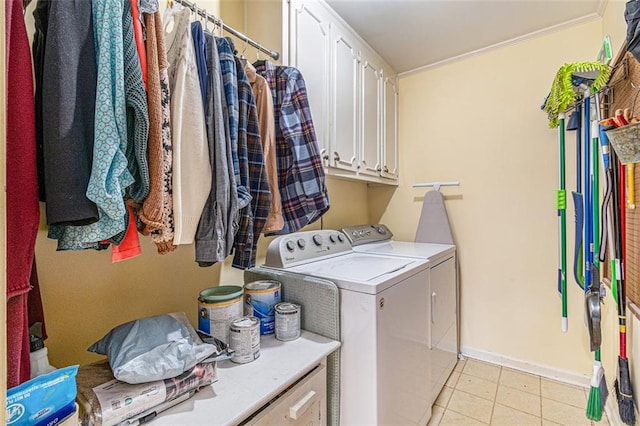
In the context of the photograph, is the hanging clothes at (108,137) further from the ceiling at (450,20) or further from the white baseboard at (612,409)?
the white baseboard at (612,409)

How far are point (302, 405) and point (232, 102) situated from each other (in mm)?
1047

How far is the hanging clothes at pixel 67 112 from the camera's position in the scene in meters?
0.66

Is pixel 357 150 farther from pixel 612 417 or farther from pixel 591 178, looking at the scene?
pixel 612 417

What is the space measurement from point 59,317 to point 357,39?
215 cm

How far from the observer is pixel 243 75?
1118 mm

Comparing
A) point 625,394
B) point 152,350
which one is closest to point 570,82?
point 625,394

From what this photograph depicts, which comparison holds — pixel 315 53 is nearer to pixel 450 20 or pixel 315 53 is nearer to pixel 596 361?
pixel 450 20

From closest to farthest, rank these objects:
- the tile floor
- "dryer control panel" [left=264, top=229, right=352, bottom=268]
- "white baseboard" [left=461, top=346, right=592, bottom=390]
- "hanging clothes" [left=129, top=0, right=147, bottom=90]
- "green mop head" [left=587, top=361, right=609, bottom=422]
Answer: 1. "hanging clothes" [left=129, top=0, right=147, bottom=90]
2. "green mop head" [left=587, top=361, right=609, bottom=422]
3. "dryer control panel" [left=264, top=229, right=352, bottom=268]
4. the tile floor
5. "white baseboard" [left=461, top=346, right=592, bottom=390]

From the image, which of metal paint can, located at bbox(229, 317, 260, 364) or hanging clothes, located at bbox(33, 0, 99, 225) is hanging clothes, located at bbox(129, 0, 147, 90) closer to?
hanging clothes, located at bbox(33, 0, 99, 225)

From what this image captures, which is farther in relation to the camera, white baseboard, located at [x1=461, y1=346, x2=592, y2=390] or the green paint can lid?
white baseboard, located at [x1=461, y1=346, x2=592, y2=390]

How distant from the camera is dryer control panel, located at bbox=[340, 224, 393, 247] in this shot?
2150 millimetres

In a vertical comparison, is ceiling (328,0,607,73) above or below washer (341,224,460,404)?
above

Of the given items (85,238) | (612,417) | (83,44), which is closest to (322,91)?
(83,44)

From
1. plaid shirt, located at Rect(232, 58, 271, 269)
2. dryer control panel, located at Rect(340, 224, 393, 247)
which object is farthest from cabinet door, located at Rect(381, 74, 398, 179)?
plaid shirt, located at Rect(232, 58, 271, 269)
